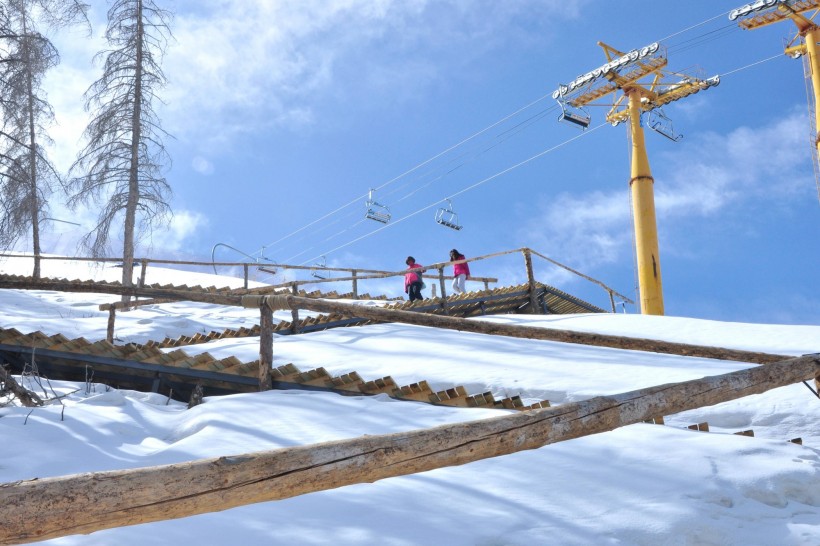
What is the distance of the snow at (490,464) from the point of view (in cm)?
324

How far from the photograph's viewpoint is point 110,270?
39906mm

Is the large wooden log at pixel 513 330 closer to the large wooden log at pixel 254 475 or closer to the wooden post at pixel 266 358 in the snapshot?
the wooden post at pixel 266 358

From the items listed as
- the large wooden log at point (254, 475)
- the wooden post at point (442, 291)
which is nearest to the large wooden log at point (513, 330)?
the large wooden log at point (254, 475)

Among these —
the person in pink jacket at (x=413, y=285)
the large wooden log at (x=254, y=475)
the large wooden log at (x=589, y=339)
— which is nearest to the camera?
the large wooden log at (x=254, y=475)

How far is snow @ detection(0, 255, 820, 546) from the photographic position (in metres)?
3.24

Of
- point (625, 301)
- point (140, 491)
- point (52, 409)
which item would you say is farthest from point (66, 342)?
point (625, 301)

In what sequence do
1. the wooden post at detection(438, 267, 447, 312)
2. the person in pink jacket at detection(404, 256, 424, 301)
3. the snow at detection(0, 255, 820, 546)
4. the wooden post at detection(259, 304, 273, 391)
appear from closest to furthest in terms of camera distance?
the snow at detection(0, 255, 820, 546), the wooden post at detection(259, 304, 273, 391), the wooden post at detection(438, 267, 447, 312), the person in pink jacket at detection(404, 256, 424, 301)

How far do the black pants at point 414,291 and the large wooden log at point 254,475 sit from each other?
15.3 m

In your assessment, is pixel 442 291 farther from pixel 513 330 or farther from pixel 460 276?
pixel 513 330

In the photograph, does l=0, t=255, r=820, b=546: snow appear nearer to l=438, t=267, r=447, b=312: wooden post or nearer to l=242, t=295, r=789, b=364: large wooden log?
l=242, t=295, r=789, b=364: large wooden log

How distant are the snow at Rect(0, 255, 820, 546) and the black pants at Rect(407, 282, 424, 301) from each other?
9.76 m

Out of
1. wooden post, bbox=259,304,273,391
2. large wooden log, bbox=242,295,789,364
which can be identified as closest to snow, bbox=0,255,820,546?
wooden post, bbox=259,304,273,391

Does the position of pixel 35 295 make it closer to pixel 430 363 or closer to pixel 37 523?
pixel 430 363

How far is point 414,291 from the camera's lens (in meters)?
18.6
